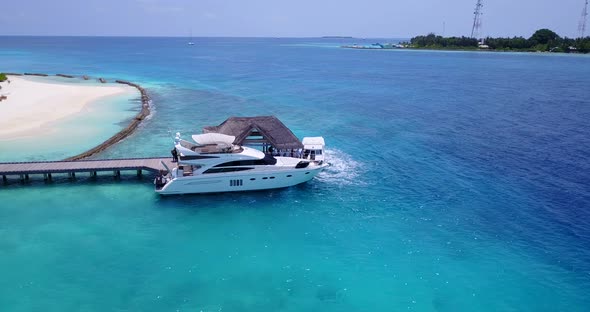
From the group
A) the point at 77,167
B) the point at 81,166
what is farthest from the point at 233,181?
the point at 77,167

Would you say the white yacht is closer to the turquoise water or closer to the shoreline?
the shoreline

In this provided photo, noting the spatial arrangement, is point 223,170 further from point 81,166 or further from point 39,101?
point 39,101

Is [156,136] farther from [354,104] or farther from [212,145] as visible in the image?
[354,104]

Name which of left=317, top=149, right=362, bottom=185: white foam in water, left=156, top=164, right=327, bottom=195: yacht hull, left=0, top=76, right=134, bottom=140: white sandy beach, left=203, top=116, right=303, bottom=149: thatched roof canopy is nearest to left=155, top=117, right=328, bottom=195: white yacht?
left=156, top=164, right=327, bottom=195: yacht hull

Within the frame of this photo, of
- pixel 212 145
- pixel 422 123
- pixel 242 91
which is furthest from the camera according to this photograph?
pixel 242 91

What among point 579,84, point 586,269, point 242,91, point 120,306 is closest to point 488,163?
point 586,269

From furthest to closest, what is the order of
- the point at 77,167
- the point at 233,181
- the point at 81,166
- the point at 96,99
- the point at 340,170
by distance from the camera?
the point at 96,99 → the point at 340,170 → the point at 81,166 → the point at 77,167 → the point at 233,181

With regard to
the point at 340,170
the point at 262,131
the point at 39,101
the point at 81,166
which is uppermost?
the point at 262,131
